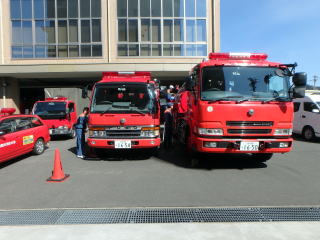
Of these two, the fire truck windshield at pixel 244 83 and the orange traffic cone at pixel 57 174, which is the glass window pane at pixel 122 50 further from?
the orange traffic cone at pixel 57 174

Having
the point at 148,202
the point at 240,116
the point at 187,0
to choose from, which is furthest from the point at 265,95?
the point at 187,0

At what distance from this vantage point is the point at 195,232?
3.45 metres

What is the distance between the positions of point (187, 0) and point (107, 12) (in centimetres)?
632

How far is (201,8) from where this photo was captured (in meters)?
20.9

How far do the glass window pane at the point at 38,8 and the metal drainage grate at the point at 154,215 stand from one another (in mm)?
20368

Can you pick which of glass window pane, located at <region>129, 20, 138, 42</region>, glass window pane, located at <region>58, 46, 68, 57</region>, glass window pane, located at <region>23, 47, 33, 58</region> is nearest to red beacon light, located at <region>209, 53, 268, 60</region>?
glass window pane, located at <region>129, 20, 138, 42</region>

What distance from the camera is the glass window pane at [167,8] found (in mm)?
20734

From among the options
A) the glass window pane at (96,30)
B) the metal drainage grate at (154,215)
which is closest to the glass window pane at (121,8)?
the glass window pane at (96,30)

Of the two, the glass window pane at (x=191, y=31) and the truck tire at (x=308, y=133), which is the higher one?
the glass window pane at (x=191, y=31)

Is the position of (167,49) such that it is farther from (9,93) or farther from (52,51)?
(9,93)

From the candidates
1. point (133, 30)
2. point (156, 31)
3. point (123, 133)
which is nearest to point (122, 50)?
point (133, 30)

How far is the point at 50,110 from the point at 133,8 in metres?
12.2

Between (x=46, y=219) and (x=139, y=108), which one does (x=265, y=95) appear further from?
(x=46, y=219)

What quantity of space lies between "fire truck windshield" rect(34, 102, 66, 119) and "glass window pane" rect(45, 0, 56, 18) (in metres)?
11.1
